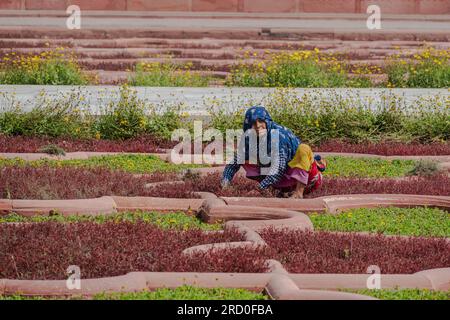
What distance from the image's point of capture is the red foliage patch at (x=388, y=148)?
37.2ft

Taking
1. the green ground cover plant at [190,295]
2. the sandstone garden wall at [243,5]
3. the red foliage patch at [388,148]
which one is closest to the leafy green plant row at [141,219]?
the green ground cover plant at [190,295]

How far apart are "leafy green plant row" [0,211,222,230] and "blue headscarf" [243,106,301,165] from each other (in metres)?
0.85

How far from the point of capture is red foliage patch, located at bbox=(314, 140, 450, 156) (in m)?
11.4

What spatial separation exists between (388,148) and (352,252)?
498 centimetres

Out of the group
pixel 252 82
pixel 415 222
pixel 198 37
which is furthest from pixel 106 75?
pixel 415 222

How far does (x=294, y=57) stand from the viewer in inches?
672

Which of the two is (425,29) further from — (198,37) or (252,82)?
(252,82)

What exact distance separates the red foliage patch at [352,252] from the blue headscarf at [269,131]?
52.6 inches

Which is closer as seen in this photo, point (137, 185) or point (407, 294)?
point (407, 294)

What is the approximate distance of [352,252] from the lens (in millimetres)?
6637

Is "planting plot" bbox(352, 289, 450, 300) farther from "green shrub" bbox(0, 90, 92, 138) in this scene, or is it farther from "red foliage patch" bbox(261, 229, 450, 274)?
"green shrub" bbox(0, 90, 92, 138)

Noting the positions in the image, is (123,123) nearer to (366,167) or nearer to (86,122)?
(86,122)

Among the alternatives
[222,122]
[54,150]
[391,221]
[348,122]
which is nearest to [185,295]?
[391,221]

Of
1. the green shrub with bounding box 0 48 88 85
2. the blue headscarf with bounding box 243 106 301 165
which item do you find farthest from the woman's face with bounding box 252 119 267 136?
the green shrub with bounding box 0 48 88 85
